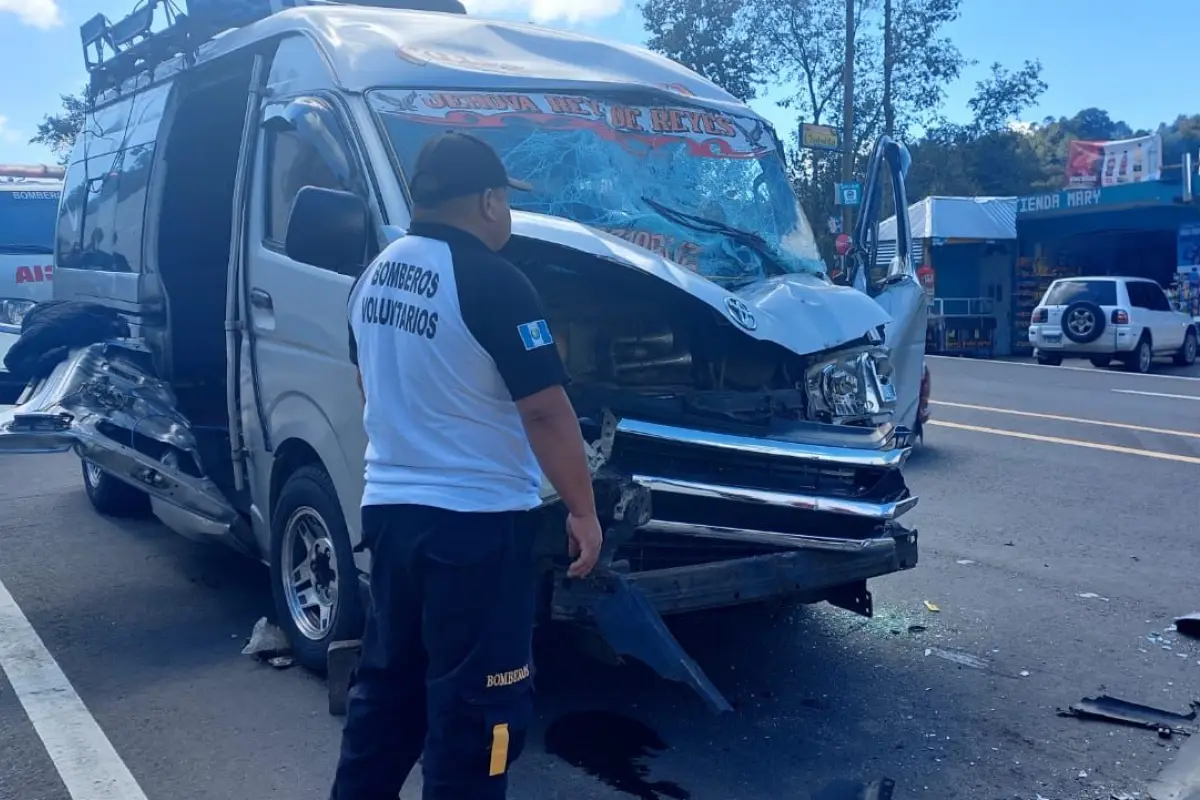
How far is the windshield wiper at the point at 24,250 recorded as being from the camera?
15.4 m

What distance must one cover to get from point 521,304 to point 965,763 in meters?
2.58

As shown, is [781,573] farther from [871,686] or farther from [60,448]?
[60,448]

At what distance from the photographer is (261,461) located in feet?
17.9

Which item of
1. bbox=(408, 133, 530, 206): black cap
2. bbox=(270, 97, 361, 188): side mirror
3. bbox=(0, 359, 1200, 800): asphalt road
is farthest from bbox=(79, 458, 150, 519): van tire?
bbox=(408, 133, 530, 206): black cap

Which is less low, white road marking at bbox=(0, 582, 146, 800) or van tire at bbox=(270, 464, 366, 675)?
van tire at bbox=(270, 464, 366, 675)

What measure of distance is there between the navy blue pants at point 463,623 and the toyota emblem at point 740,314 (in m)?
1.55

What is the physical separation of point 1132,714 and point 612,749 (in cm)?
207

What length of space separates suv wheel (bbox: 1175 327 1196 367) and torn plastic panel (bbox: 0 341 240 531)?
2156 centimetres

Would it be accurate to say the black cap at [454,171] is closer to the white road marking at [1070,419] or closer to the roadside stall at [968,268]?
the white road marking at [1070,419]

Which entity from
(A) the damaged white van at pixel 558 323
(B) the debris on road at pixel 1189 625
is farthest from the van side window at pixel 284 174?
(B) the debris on road at pixel 1189 625

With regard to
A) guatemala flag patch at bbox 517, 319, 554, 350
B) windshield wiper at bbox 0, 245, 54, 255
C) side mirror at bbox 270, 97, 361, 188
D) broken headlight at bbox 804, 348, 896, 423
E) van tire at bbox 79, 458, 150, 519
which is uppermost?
side mirror at bbox 270, 97, 361, 188

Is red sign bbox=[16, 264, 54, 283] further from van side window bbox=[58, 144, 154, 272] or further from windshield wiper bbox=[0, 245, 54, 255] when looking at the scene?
van side window bbox=[58, 144, 154, 272]

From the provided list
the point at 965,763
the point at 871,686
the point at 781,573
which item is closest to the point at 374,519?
the point at 781,573

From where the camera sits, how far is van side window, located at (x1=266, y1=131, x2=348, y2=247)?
5.02 metres
